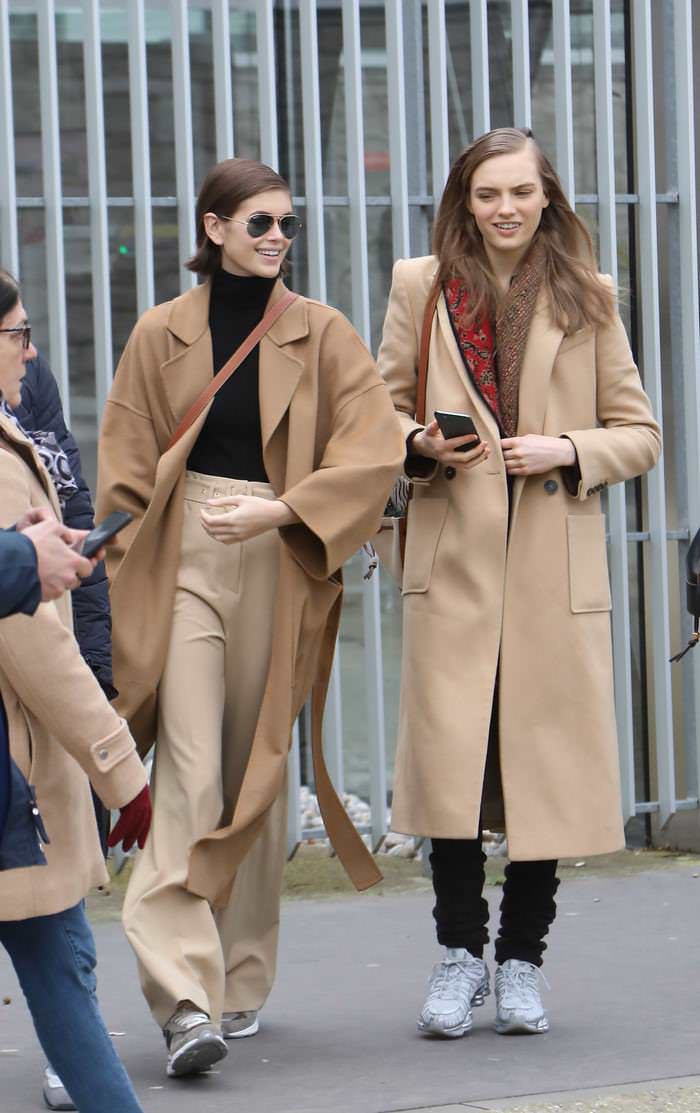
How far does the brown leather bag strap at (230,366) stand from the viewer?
4.50 m

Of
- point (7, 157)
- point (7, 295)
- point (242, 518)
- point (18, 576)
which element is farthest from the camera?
point (7, 157)

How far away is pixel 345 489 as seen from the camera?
4.49 metres

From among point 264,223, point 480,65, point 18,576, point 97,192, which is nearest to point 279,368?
point 264,223

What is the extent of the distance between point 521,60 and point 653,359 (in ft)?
3.56

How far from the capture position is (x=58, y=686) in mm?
3172

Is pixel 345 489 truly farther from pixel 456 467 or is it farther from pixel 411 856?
pixel 411 856

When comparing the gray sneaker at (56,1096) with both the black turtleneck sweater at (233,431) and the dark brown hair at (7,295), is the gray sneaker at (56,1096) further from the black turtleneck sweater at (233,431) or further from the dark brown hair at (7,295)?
the dark brown hair at (7,295)

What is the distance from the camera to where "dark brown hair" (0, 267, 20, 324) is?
3410 millimetres

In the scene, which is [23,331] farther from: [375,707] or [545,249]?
[375,707]

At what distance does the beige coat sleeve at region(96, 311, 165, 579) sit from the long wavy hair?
757 millimetres

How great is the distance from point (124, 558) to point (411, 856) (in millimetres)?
2820

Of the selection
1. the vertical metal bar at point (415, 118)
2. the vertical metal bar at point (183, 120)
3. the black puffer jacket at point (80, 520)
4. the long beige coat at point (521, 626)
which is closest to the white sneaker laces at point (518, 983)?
the long beige coat at point (521, 626)

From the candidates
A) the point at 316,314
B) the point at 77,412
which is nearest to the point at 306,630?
the point at 316,314

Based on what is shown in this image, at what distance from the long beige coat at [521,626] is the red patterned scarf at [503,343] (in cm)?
3
